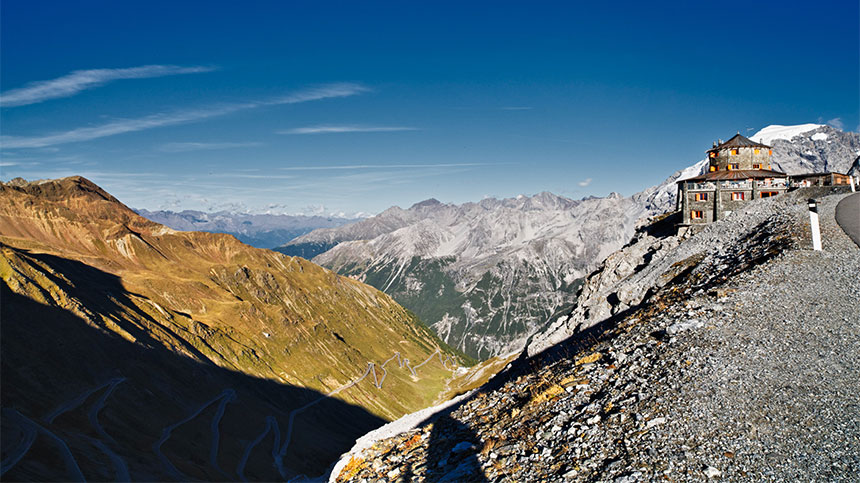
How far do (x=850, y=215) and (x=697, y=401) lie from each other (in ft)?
124

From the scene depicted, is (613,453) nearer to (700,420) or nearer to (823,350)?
(700,420)

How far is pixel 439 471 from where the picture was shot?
22.1 metres

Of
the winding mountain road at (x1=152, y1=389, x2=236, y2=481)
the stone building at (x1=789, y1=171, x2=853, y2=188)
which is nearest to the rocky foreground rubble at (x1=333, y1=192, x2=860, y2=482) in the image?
the stone building at (x1=789, y1=171, x2=853, y2=188)

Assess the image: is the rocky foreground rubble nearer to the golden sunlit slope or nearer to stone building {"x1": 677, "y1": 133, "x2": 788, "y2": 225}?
stone building {"x1": 677, "y1": 133, "x2": 788, "y2": 225}

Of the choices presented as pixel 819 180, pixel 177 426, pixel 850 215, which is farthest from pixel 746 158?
pixel 177 426

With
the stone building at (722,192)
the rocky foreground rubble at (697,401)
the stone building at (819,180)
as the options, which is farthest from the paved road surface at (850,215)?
the stone building at (819,180)

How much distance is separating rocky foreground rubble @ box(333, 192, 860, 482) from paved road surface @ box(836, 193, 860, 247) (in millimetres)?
2757

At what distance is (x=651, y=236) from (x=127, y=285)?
17163cm

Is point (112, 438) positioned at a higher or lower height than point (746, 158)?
lower

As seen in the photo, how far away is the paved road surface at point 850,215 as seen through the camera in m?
36.2

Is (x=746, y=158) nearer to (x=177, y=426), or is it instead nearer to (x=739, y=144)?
(x=739, y=144)

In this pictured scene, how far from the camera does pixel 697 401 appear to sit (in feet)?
60.8

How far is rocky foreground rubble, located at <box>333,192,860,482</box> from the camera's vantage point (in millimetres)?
15711

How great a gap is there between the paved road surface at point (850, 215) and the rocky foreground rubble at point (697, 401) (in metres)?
2.76
